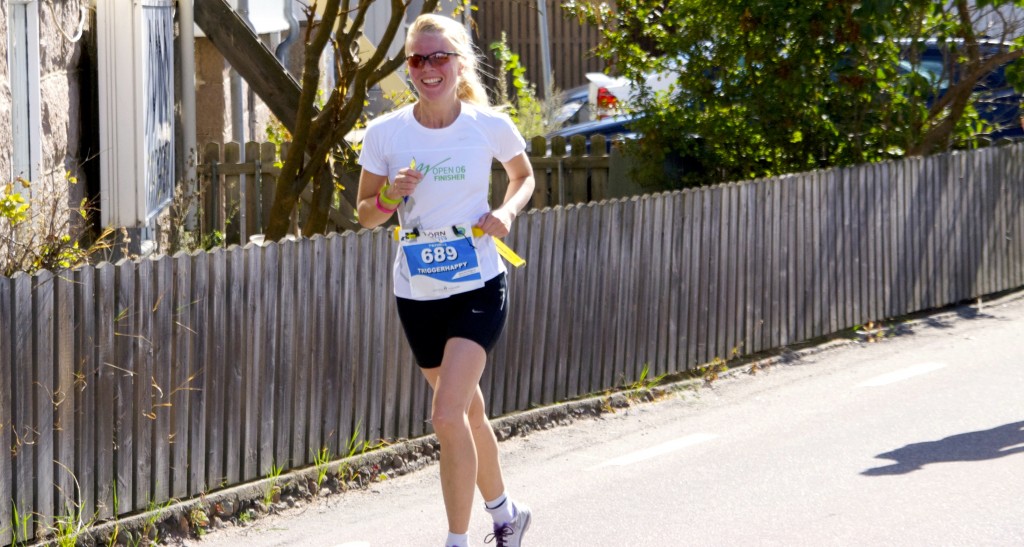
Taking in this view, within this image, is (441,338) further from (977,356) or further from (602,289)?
(977,356)

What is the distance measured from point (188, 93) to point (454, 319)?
613cm

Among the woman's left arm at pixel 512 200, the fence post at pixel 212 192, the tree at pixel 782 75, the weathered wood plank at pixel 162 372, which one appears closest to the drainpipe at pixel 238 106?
the fence post at pixel 212 192

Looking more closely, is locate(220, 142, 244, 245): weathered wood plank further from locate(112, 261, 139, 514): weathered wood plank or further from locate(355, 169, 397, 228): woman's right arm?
locate(355, 169, 397, 228): woman's right arm

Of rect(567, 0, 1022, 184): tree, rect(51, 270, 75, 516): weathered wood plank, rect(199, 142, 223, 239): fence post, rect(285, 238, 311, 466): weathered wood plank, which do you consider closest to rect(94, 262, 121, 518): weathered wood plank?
rect(51, 270, 75, 516): weathered wood plank

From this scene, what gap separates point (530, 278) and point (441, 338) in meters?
2.65

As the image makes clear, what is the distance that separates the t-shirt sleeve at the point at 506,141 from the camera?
5520 millimetres

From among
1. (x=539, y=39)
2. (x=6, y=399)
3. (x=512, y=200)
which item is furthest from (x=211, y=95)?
(x=539, y=39)

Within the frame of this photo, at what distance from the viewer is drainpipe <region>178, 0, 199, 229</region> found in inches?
412

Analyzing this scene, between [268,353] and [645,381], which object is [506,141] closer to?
[268,353]

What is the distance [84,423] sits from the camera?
584 centimetres

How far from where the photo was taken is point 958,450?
7.24 meters

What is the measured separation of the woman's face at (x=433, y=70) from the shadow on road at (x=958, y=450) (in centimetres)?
279

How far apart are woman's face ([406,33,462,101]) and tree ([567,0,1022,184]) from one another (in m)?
5.98

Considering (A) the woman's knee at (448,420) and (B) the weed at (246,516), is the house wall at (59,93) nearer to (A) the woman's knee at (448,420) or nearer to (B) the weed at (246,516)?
(B) the weed at (246,516)
